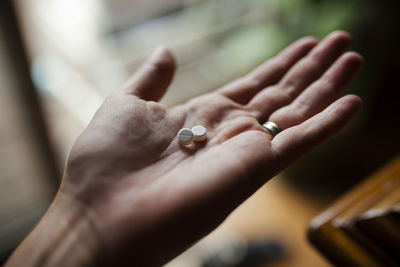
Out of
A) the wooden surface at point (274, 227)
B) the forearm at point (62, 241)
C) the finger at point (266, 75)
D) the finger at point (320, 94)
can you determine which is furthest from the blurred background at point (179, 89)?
the forearm at point (62, 241)

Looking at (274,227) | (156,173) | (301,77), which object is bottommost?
(274,227)

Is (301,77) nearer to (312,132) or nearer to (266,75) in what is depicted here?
(266,75)

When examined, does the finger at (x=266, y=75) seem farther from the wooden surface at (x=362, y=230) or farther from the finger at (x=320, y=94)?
the wooden surface at (x=362, y=230)

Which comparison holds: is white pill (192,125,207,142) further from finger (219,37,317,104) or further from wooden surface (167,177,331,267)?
wooden surface (167,177,331,267)

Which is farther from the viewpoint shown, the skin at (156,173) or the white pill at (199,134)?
the white pill at (199,134)

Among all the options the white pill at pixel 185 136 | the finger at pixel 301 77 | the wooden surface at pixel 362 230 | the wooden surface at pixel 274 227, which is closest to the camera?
the wooden surface at pixel 362 230

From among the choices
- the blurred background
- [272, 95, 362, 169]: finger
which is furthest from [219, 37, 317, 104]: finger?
the blurred background

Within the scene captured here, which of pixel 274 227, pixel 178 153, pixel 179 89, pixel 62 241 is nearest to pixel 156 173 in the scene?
pixel 178 153

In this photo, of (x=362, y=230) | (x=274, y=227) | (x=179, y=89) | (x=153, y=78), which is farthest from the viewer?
(x=179, y=89)
